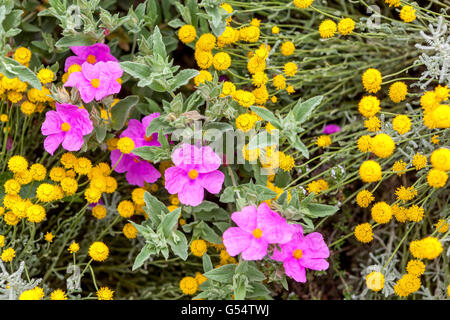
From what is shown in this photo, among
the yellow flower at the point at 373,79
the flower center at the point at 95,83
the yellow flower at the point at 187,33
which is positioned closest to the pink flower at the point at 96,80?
the flower center at the point at 95,83

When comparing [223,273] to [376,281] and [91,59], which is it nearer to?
[376,281]

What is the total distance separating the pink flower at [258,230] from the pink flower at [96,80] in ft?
1.83

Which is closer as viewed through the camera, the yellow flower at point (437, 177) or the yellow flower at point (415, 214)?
the yellow flower at point (437, 177)

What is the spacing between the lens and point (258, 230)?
135 cm

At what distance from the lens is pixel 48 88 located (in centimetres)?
162

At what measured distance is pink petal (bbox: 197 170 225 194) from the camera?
1512 mm

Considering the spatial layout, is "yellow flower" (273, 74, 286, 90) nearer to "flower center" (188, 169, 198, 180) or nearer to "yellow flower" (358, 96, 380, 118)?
"yellow flower" (358, 96, 380, 118)

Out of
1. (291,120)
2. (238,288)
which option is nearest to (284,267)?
(238,288)

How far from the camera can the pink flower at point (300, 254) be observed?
4.83 ft

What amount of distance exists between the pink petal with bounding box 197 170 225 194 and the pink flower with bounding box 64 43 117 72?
519 millimetres

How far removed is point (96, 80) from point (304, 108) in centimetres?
64

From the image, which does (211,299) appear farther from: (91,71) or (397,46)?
(397,46)

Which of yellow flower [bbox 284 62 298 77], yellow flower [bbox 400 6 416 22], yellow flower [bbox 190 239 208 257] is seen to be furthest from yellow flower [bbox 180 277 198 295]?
yellow flower [bbox 400 6 416 22]

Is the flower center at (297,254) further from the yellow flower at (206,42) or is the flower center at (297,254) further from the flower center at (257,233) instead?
the yellow flower at (206,42)
